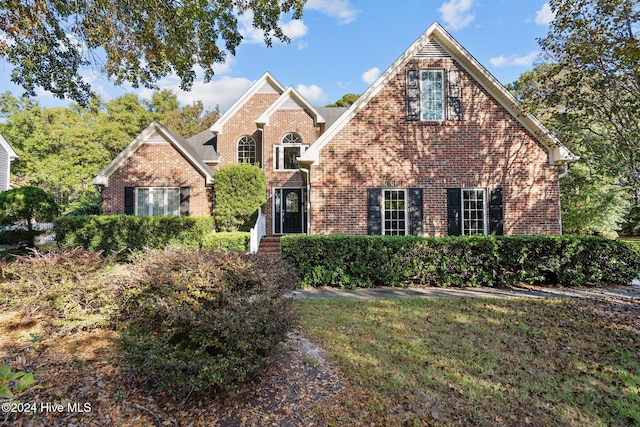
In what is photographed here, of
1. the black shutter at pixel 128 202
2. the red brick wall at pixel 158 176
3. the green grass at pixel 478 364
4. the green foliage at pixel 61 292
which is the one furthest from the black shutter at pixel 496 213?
the black shutter at pixel 128 202

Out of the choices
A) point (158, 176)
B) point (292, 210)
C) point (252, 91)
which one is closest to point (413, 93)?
point (292, 210)

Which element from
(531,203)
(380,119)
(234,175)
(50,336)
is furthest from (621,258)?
(234,175)

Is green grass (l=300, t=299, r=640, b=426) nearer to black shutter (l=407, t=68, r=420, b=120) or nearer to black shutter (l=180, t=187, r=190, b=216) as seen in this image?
black shutter (l=407, t=68, r=420, b=120)

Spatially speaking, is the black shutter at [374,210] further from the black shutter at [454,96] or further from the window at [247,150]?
the window at [247,150]

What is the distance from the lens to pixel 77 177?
25.3 meters

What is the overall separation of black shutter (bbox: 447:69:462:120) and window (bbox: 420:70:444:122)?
0.88ft

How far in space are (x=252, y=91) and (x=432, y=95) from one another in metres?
10.2

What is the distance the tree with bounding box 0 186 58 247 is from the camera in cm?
1054

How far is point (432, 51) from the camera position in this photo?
10695mm

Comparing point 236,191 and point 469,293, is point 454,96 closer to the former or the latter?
point 469,293

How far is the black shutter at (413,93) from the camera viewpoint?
10.6 meters

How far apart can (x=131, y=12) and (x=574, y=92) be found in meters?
10.4

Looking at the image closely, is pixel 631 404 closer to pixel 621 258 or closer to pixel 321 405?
pixel 321 405

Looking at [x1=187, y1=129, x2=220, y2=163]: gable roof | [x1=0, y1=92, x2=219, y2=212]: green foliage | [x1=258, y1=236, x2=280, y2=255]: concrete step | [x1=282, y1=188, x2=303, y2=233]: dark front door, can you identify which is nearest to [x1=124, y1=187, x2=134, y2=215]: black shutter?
[x1=187, y1=129, x2=220, y2=163]: gable roof
